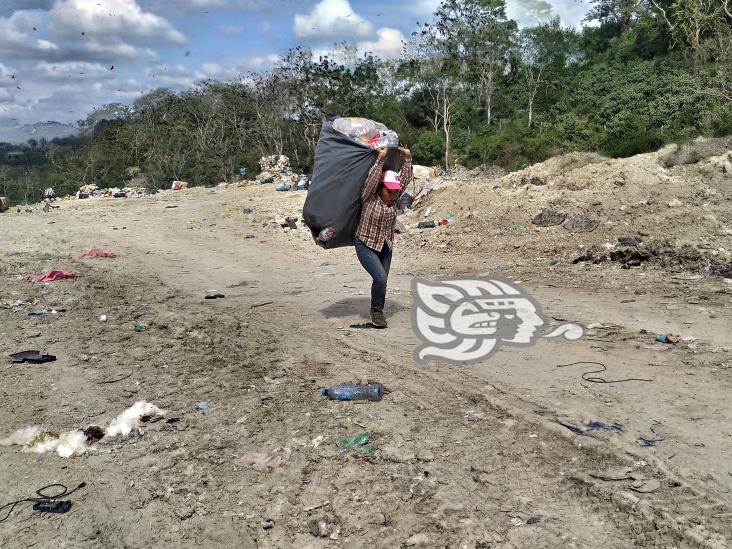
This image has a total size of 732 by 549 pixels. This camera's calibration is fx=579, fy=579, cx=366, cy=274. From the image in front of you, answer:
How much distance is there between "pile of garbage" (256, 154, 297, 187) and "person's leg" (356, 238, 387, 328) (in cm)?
1255

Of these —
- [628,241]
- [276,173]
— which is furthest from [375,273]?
[276,173]

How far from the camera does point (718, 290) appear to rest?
501 cm

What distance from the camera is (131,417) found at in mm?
3170

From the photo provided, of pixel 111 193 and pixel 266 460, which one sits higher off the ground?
pixel 111 193

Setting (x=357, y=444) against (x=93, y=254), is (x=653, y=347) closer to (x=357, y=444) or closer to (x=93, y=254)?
(x=357, y=444)

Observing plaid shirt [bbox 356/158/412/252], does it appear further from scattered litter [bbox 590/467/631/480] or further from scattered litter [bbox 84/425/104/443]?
scattered litter [bbox 590/467/631/480]

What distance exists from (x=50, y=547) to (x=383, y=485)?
51.1 inches

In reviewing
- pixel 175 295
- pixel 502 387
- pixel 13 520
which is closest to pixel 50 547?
pixel 13 520

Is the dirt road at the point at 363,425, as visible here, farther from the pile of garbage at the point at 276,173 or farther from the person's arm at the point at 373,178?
the pile of garbage at the point at 276,173

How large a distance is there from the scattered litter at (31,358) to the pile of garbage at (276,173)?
12.9m

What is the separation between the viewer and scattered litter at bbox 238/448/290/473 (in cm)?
268

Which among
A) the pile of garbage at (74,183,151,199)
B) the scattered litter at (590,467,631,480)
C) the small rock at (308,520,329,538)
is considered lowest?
the small rock at (308,520,329,538)

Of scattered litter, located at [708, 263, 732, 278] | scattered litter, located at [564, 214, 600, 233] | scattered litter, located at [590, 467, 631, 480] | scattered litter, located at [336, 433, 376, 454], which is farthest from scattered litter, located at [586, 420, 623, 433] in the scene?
scattered litter, located at [564, 214, 600, 233]

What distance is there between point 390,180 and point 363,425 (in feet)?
6.64
